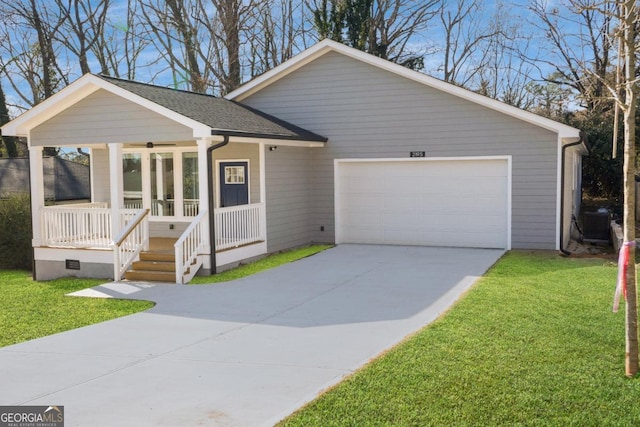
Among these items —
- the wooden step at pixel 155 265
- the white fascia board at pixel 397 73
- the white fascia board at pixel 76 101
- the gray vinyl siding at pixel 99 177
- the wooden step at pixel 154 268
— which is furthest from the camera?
the gray vinyl siding at pixel 99 177

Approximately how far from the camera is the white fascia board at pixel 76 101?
38.3 ft

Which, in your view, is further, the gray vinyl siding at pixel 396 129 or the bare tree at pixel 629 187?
the gray vinyl siding at pixel 396 129

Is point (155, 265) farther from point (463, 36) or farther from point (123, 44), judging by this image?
point (463, 36)

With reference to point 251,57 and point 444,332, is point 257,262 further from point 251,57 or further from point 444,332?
point 251,57

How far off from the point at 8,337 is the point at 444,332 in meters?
5.37

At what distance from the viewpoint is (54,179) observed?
72.1ft

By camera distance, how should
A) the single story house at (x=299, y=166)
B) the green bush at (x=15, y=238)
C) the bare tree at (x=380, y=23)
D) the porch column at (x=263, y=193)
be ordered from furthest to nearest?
the bare tree at (x=380, y=23)
the green bush at (x=15, y=238)
the porch column at (x=263, y=193)
the single story house at (x=299, y=166)

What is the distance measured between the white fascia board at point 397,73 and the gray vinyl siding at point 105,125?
485 centimetres

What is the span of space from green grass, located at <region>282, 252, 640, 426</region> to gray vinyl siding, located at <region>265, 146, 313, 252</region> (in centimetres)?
688

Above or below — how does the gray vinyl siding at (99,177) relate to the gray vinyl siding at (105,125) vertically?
below

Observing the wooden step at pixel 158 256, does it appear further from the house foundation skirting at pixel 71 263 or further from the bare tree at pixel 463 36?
the bare tree at pixel 463 36

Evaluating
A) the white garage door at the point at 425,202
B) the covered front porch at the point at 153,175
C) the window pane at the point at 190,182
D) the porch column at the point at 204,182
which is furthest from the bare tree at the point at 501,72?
the porch column at the point at 204,182

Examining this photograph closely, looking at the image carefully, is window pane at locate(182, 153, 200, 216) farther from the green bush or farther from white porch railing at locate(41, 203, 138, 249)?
the green bush

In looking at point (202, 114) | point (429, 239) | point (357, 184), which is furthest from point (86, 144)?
point (429, 239)
